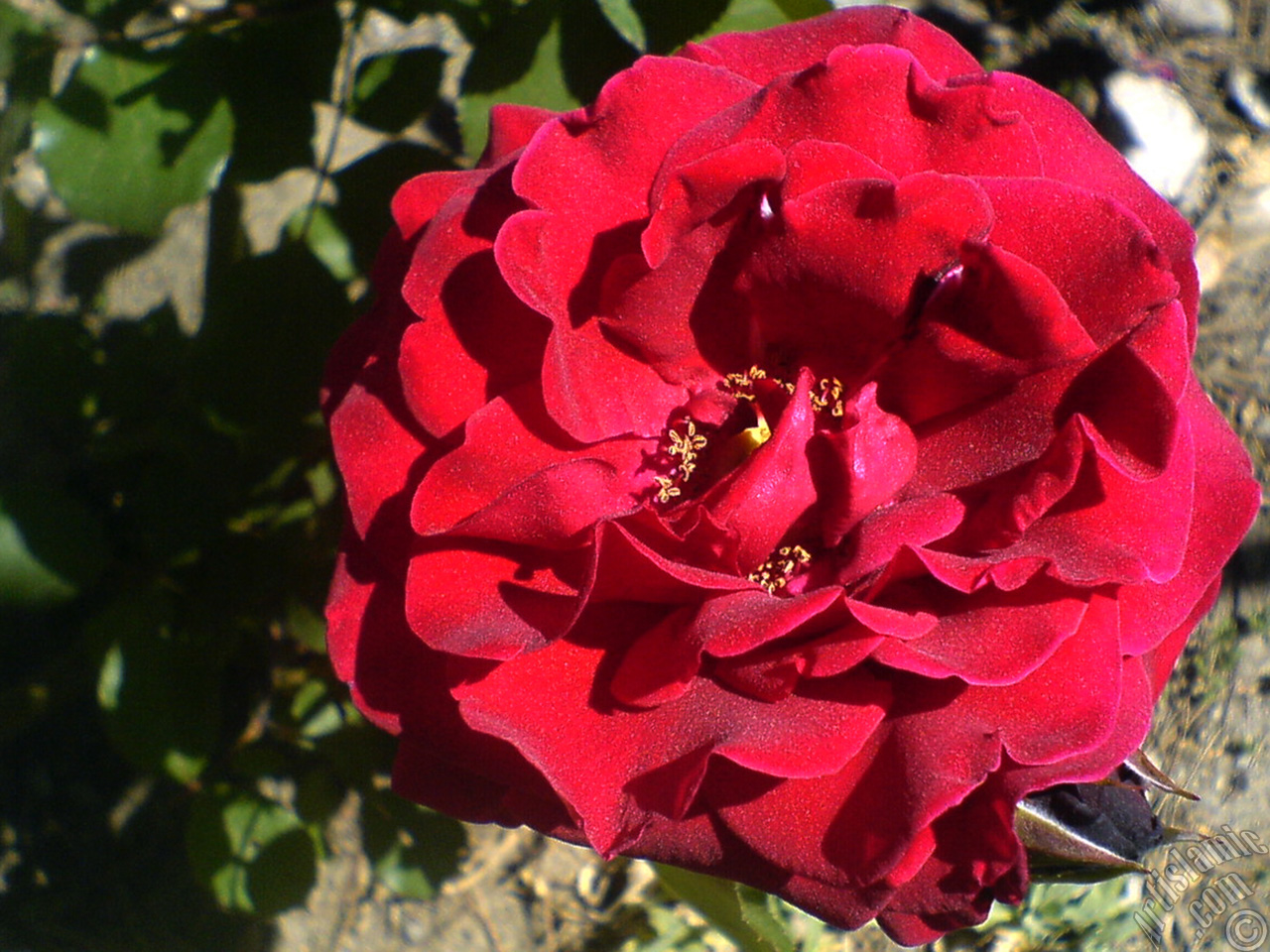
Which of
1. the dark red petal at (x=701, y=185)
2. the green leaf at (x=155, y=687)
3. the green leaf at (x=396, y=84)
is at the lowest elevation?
the green leaf at (x=155, y=687)

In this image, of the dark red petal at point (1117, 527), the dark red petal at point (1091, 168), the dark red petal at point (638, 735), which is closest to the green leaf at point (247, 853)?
the dark red petal at point (638, 735)

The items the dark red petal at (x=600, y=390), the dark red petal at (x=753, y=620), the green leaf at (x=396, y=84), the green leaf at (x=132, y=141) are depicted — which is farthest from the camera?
the green leaf at (x=396, y=84)

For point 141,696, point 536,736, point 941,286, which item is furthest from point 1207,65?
point 141,696

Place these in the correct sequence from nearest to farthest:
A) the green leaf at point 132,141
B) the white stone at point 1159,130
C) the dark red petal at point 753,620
Answer: the dark red petal at point 753,620
the green leaf at point 132,141
the white stone at point 1159,130

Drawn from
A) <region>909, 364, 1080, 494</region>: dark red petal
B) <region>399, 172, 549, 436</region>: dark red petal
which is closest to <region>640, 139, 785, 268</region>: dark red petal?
<region>399, 172, 549, 436</region>: dark red petal

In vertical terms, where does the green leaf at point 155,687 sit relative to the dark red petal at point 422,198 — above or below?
below

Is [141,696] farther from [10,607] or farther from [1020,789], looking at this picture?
[1020,789]

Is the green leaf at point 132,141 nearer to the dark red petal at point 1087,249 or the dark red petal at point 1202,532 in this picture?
the dark red petal at point 1087,249

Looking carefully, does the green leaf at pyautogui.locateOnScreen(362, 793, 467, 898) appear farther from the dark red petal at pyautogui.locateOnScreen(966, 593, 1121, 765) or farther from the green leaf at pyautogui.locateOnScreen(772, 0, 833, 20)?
the green leaf at pyautogui.locateOnScreen(772, 0, 833, 20)

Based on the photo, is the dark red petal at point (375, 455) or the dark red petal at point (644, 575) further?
the dark red petal at point (375, 455)
